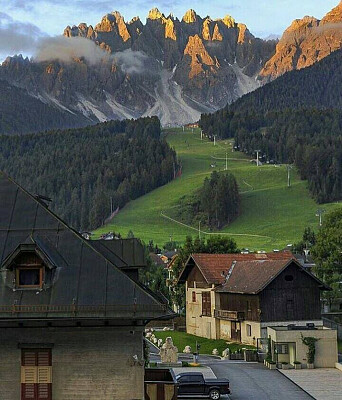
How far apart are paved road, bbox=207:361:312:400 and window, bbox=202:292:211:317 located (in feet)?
70.7

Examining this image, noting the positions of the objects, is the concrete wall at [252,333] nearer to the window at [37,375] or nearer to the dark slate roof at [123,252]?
the dark slate roof at [123,252]

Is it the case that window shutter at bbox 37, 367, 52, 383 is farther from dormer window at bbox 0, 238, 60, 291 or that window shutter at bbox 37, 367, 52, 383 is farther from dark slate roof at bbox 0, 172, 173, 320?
dormer window at bbox 0, 238, 60, 291

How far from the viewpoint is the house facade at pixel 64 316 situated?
2183 cm

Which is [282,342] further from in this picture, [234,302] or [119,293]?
[119,293]

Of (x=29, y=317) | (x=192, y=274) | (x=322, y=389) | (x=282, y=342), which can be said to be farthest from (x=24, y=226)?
(x=192, y=274)

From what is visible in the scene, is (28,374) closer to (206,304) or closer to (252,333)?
(252,333)

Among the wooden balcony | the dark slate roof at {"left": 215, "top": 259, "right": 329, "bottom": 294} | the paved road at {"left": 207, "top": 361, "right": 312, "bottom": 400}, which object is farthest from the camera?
the wooden balcony

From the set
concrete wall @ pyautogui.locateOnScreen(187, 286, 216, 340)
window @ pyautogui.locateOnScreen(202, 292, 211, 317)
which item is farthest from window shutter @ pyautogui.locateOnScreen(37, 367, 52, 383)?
window @ pyautogui.locateOnScreen(202, 292, 211, 317)

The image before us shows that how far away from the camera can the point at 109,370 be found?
74.8 feet

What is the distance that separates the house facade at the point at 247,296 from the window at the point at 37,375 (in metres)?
52.0

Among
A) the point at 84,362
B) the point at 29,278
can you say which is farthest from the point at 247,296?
the point at 29,278

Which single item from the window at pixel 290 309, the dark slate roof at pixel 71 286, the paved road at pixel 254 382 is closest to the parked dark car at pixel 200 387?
the paved road at pixel 254 382

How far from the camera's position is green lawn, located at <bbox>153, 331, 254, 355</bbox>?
250ft

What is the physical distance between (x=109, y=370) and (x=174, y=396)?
260 cm
